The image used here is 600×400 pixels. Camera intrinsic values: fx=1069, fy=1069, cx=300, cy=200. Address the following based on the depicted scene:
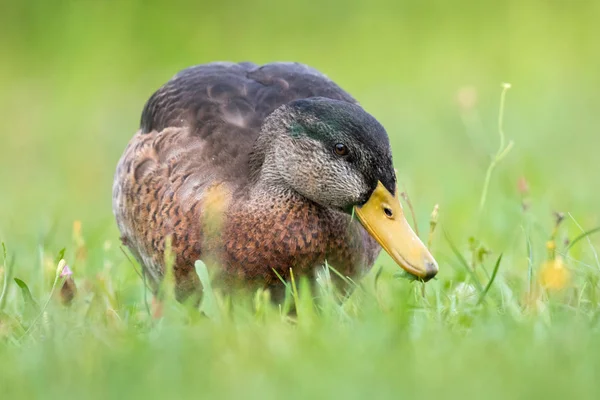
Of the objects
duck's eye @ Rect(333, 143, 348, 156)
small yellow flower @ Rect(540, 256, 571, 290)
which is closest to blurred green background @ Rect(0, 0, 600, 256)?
duck's eye @ Rect(333, 143, 348, 156)

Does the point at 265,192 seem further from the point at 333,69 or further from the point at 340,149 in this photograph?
the point at 333,69

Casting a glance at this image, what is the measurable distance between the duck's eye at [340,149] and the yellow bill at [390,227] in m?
0.20

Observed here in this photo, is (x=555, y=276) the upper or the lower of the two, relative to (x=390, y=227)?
upper

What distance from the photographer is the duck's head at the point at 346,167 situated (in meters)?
4.13

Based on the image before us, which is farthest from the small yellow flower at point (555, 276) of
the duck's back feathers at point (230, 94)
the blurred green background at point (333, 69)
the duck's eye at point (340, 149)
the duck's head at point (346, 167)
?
the blurred green background at point (333, 69)

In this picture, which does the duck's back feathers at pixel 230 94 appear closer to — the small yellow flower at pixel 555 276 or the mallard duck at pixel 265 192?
the mallard duck at pixel 265 192

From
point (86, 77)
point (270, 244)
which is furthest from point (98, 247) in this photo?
point (86, 77)

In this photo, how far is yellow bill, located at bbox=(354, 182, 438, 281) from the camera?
13.3ft

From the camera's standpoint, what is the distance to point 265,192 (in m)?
4.47

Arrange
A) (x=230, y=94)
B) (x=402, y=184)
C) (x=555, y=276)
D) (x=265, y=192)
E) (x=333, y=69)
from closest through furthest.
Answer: (x=555, y=276), (x=265, y=192), (x=230, y=94), (x=402, y=184), (x=333, y=69)

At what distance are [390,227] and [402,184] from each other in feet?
4.14

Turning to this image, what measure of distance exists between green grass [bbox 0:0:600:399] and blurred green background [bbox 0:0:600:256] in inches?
1.1

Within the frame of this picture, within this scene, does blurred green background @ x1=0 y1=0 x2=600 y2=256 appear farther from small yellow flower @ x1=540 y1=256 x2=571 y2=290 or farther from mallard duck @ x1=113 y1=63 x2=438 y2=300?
small yellow flower @ x1=540 y1=256 x2=571 y2=290

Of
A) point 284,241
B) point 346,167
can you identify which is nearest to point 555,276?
point 346,167
